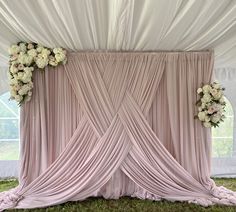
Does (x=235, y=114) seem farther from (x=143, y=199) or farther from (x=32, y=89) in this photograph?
(x=32, y=89)

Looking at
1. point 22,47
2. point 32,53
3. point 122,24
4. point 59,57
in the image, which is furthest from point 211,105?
point 22,47

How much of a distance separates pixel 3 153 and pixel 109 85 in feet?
6.76

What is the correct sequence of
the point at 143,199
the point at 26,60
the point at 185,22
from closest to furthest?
1. the point at 185,22
2. the point at 26,60
3. the point at 143,199

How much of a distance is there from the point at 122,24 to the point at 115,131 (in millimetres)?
1112

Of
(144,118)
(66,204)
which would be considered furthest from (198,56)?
(66,204)

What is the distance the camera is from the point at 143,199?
117 inches

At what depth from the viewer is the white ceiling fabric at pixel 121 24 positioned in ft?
7.00

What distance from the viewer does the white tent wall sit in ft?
7.00

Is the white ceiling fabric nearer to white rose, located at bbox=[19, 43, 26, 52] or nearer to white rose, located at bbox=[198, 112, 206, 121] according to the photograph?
white rose, located at bbox=[19, 43, 26, 52]

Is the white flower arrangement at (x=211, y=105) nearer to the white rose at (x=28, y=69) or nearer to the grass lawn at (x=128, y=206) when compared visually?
the grass lawn at (x=128, y=206)

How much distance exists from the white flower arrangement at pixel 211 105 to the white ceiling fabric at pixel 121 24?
1.47ft

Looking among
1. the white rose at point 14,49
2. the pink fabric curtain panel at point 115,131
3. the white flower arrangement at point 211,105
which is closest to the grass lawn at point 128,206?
the pink fabric curtain panel at point 115,131

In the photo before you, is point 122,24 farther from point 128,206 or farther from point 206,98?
point 128,206

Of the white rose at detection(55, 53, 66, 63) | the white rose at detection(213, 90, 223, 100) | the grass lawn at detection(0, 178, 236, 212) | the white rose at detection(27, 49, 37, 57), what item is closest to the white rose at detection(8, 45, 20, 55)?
the white rose at detection(27, 49, 37, 57)
